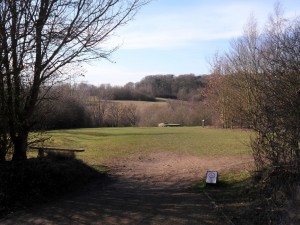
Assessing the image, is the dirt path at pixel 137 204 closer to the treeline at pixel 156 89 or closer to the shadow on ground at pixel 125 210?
the shadow on ground at pixel 125 210

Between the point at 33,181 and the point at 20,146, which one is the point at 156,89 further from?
the point at 33,181

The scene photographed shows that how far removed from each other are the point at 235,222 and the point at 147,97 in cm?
8527

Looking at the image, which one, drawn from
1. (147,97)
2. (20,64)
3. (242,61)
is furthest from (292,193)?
(147,97)

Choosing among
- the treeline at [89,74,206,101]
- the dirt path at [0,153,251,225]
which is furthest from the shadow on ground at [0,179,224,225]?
the treeline at [89,74,206,101]

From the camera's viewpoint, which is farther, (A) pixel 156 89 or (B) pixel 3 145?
(A) pixel 156 89

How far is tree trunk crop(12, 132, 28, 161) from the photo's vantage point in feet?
37.1

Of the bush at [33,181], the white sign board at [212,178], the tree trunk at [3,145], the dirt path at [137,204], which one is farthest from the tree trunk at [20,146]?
the white sign board at [212,178]

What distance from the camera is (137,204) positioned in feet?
29.8

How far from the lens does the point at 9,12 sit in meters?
9.53

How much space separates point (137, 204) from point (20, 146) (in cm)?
404

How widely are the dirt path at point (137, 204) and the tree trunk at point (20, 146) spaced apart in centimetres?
193

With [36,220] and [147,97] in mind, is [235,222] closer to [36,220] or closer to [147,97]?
[36,220]

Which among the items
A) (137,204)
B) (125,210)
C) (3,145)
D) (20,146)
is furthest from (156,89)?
(125,210)

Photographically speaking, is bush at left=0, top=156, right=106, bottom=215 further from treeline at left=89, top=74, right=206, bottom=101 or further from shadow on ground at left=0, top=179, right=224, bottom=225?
treeline at left=89, top=74, right=206, bottom=101
